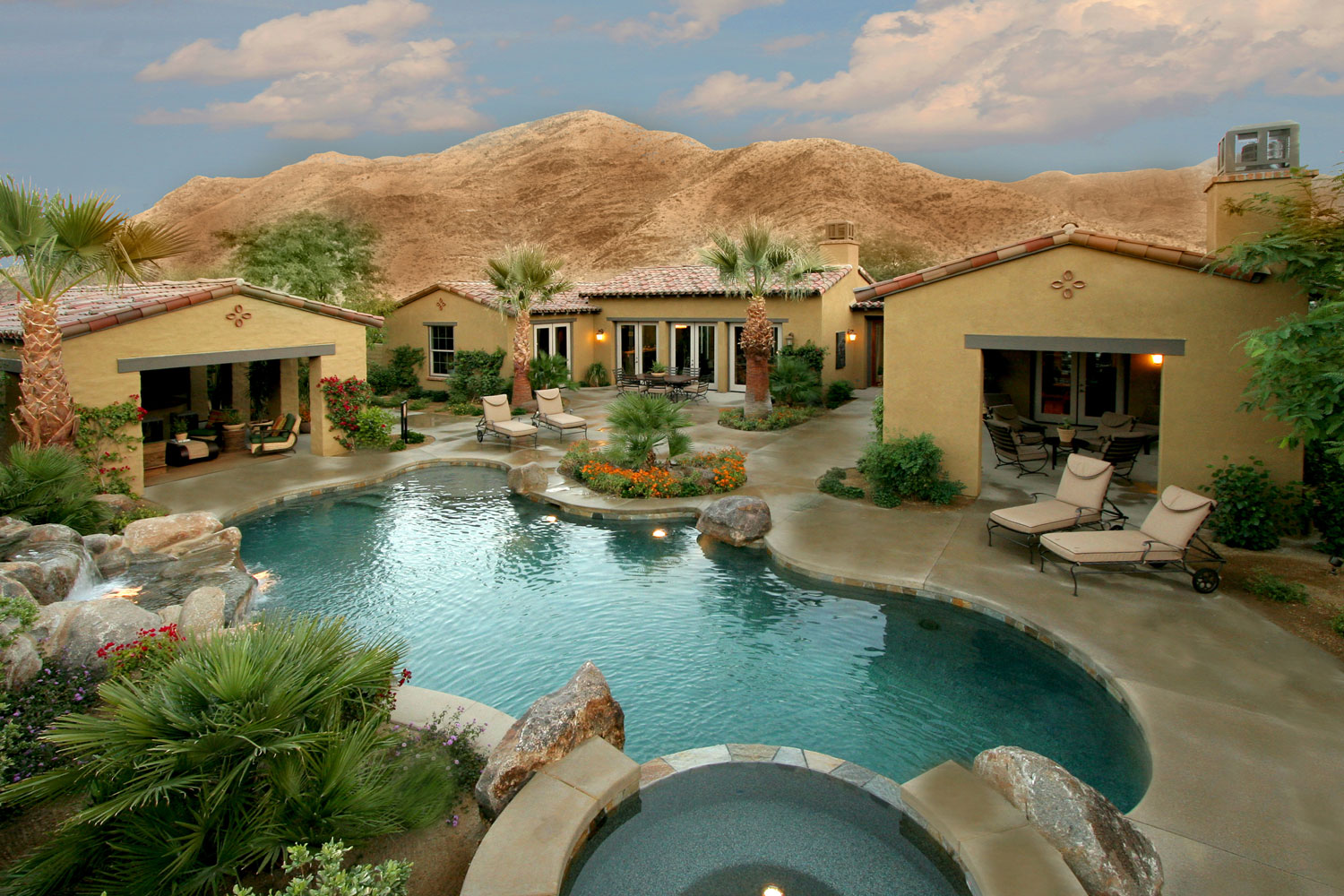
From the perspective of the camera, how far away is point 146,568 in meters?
10.2

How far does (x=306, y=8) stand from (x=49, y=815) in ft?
347

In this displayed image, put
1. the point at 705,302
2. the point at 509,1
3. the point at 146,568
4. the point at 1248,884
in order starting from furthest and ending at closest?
the point at 509,1 < the point at 705,302 < the point at 146,568 < the point at 1248,884

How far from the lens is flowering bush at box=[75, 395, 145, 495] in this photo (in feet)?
43.2

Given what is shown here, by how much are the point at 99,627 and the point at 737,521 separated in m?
7.64

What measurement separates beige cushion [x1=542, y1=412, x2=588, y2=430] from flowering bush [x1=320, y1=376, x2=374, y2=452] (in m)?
4.16

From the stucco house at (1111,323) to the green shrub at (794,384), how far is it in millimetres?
9567

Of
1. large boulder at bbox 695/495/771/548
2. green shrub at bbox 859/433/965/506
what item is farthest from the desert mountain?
large boulder at bbox 695/495/771/548

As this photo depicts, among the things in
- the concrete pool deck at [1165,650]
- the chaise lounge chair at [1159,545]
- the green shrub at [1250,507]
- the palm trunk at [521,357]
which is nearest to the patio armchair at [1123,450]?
the concrete pool deck at [1165,650]

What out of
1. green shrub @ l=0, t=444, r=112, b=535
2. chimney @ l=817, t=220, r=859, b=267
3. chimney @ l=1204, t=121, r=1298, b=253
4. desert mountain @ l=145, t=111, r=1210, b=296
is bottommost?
green shrub @ l=0, t=444, r=112, b=535

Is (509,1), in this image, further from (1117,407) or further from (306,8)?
(1117,407)

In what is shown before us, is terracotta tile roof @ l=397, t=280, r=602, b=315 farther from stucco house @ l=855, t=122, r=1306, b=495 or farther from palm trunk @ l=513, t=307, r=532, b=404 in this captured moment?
stucco house @ l=855, t=122, r=1306, b=495

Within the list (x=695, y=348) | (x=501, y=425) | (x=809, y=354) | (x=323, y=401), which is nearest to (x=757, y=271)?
(x=809, y=354)

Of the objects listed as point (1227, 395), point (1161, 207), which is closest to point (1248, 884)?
point (1227, 395)

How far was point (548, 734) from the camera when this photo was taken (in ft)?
18.3
